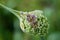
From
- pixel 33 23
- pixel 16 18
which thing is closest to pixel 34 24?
pixel 33 23

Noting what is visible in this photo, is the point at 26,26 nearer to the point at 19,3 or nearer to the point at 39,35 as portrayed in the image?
the point at 39,35

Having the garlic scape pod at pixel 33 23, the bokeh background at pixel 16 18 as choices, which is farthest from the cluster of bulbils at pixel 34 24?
the bokeh background at pixel 16 18

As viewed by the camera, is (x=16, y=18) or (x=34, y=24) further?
(x=16, y=18)

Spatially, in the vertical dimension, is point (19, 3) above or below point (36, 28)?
above

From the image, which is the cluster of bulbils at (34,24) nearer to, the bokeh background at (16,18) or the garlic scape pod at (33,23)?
the garlic scape pod at (33,23)

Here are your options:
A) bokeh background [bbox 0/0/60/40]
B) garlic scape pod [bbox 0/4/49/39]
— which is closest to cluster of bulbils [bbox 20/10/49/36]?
garlic scape pod [bbox 0/4/49/39]

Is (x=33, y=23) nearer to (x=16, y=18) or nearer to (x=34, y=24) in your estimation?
(x=34, y=24)

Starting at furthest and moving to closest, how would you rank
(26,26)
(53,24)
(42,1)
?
(42,1), (53,24), (26,26)

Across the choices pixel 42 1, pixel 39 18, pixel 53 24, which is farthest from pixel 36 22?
pixel 42 1
